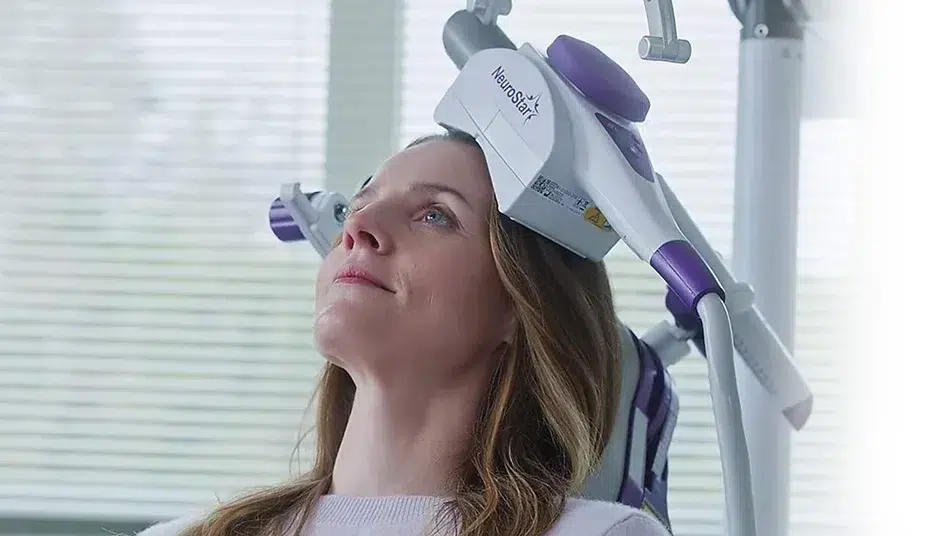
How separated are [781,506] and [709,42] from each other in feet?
2.94

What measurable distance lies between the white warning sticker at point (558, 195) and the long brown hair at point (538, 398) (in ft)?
0.24

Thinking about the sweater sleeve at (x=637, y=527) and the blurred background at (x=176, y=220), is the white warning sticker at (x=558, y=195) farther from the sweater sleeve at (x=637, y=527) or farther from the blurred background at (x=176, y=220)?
the blurred background at (x=176, y=220)

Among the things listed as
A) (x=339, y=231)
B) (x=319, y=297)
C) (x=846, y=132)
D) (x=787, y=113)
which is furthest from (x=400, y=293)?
(x=846, y=132)

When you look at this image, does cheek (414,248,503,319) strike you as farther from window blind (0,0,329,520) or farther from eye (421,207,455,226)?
window blind (0,0,329,520)

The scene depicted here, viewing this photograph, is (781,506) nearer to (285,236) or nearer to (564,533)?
(564,533)

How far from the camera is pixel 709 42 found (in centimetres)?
189

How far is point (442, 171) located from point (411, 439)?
292mm

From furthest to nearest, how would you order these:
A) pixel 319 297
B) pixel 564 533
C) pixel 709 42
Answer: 1. pixel 709 42
2. pixel 319 297
3. pixel 564 533

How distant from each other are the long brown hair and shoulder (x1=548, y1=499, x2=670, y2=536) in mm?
15

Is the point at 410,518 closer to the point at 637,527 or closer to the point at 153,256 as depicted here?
the point at 637,527

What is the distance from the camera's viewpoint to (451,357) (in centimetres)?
121

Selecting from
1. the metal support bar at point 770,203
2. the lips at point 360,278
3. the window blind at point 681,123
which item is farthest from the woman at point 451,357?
the window blind at point 681,123

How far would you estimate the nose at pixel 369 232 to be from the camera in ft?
3.92

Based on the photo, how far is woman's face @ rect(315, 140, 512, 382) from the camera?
1176 millimetres
